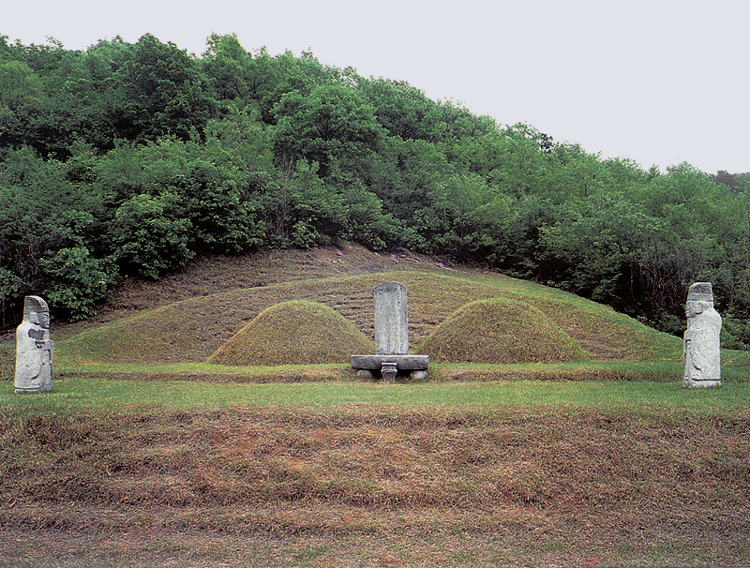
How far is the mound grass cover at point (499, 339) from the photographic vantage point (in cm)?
1202

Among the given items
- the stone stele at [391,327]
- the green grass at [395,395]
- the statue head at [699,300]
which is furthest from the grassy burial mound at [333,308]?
the statue head at [699,300]

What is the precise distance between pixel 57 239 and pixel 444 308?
1206cm

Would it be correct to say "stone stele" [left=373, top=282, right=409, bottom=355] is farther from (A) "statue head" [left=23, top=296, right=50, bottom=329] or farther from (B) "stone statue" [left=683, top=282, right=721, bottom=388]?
(A) "statue head" [left=23, top=296, right=50, bottom=329]

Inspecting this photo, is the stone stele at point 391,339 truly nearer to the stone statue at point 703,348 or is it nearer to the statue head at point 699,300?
the stone statue at point 703,348

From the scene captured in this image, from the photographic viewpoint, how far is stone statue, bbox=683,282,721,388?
856 centimetres

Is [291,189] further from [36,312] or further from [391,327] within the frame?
[36,312]

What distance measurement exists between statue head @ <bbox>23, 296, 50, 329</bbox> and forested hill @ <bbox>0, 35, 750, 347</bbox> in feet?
29.4

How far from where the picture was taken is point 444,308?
16.1 meters

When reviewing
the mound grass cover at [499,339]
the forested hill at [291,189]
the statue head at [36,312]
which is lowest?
the mound grass cover at [499,339]

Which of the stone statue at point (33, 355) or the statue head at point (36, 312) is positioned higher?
the statue head at point (36, 312)

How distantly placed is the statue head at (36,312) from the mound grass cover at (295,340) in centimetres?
411

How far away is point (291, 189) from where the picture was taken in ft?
78.2

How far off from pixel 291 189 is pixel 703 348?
17.9m

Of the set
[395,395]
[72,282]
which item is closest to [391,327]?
[395,395]
